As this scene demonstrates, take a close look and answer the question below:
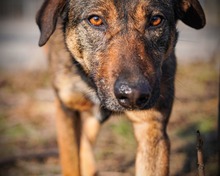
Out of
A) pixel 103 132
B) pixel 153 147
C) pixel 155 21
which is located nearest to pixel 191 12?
pixel 155 21

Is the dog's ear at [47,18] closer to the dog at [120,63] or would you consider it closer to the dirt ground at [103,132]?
the dog at [120,63]

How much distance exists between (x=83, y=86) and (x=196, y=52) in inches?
358

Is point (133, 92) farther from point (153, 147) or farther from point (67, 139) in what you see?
point (67, 139)

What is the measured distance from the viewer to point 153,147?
4461mm

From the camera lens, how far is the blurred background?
607cm

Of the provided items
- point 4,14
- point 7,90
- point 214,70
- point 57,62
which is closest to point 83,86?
point 57,62

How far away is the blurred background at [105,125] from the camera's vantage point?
607 centimetres

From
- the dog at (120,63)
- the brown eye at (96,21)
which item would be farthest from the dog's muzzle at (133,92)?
the brown eye at (96,21)

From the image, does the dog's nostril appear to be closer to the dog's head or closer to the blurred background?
the dog's head

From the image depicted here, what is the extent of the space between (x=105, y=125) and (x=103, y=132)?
0.29 m

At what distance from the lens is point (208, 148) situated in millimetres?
6348

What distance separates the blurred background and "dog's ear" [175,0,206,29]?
44 centimetres

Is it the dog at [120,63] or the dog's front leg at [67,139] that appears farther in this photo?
the dog's front leg at [67,139]

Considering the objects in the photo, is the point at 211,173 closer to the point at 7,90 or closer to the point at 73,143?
the point at 73,143
